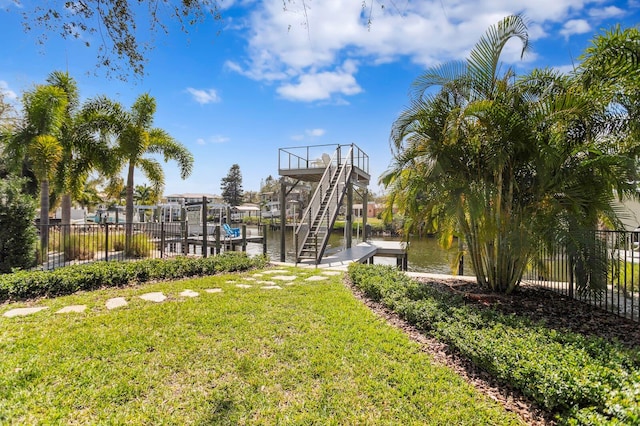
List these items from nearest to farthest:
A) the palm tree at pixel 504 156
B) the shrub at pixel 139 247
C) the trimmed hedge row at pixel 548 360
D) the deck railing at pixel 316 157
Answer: the trimmed hedge row at pixel 548 360 < the palm tree at pixel 504 156 < the shrub at pixel 139 247 < the deck railing at pixel 316 157

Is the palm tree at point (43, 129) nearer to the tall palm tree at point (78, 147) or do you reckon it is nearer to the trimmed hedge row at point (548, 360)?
the tall palm tree at point (78, 147)

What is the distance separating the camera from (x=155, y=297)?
17.8 ft

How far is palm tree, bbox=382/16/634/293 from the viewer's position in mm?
4727

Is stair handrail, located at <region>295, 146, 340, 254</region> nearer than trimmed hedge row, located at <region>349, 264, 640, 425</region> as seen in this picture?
No

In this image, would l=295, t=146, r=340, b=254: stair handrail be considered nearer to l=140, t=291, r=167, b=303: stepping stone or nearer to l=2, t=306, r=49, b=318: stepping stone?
l=140, t=291, r=167, b=303: stepping stone

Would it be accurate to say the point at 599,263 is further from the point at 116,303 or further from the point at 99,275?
the point at 99,275

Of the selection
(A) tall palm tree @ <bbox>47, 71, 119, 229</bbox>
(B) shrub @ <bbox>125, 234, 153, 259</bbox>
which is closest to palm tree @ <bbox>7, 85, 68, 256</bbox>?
(A) tall palm tree @ <bbox>47, 71, 119, 229</bbox>

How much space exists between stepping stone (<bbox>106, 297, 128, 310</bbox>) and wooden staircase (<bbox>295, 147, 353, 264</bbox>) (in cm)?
530

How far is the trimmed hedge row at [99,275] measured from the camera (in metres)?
5.27

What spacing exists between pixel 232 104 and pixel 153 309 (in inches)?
330

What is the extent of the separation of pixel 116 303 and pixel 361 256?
26.4 feet

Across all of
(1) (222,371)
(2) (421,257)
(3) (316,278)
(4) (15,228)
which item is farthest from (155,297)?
(2) (421,257)

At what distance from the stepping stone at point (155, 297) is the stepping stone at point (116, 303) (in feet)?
0.98

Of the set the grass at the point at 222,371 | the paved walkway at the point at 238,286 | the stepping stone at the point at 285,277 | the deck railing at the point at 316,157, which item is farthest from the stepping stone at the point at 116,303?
the deck railing at the point at 316,157
